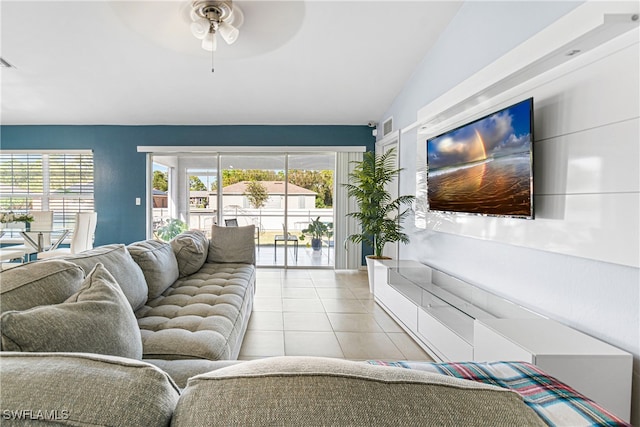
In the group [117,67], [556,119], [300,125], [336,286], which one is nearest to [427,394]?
[556,119]

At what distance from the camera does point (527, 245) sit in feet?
6.79

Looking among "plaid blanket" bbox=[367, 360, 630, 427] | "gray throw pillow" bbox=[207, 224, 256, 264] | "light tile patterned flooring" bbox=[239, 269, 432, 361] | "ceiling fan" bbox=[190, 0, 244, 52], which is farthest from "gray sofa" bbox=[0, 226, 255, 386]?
"ceiling fan" bbox=[190, 0, 244, 52]

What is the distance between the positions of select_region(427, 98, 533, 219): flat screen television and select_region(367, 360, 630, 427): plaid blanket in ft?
4.02

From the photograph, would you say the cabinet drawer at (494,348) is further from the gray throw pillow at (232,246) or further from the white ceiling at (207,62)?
the gray throw pillow at (232,246)

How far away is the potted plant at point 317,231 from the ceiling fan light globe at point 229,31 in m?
3.93

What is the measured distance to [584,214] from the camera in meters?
1.70

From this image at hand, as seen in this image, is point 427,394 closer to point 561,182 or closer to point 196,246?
point 561,182

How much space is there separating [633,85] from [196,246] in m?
3.21

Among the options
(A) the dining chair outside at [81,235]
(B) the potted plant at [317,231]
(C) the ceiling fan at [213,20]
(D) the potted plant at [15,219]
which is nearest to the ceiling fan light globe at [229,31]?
(C) the ceiling fan at [213,20]

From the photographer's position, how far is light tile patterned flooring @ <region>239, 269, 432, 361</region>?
2.61m

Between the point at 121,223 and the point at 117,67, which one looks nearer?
the point at 117,67

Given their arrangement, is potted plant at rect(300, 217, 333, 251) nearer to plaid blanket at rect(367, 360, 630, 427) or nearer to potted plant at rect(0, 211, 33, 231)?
potted plant at rect(0, 211, 33, 231)

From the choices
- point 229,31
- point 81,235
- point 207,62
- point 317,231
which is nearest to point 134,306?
point 229,31

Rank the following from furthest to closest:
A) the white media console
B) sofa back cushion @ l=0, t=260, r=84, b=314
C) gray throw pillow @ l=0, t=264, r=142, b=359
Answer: the white media console < sofa back cushion @ l=0, t=260, r=84, b=314 < gray throw pillow @ l=0, t=264, r=142, b=359
